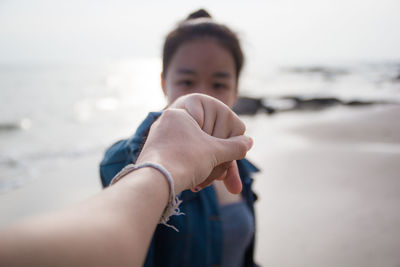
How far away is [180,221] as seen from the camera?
125 centimetres

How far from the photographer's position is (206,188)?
1433 mm

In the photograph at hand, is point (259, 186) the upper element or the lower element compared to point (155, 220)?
lower

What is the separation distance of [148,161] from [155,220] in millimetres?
136

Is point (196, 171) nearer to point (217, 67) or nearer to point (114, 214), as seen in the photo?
point (114, 214)

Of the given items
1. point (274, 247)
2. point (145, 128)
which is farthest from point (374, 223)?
point (145, 128)

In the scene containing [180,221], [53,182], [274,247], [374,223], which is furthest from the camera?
[53,182]

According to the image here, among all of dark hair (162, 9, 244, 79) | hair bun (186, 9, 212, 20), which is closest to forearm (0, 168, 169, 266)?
dark hair (162, 9, 244, 79)

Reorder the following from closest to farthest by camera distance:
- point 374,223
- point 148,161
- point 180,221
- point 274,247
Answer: point 148,161
point 180,221
point 274,247
point 374,223

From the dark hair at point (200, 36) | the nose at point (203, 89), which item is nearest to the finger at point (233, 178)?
the nose at point (203, 89)

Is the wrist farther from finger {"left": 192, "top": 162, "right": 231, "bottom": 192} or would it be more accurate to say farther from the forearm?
finger {"left": 192, "top": 162, "right": 231, "bottom": 192}

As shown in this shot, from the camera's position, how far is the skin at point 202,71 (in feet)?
5.13

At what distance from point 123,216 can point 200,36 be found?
4.80ft

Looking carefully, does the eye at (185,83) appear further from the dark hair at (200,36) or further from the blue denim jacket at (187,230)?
the blue denim jacket at (187,230)

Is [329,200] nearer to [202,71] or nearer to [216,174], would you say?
[202,71]
